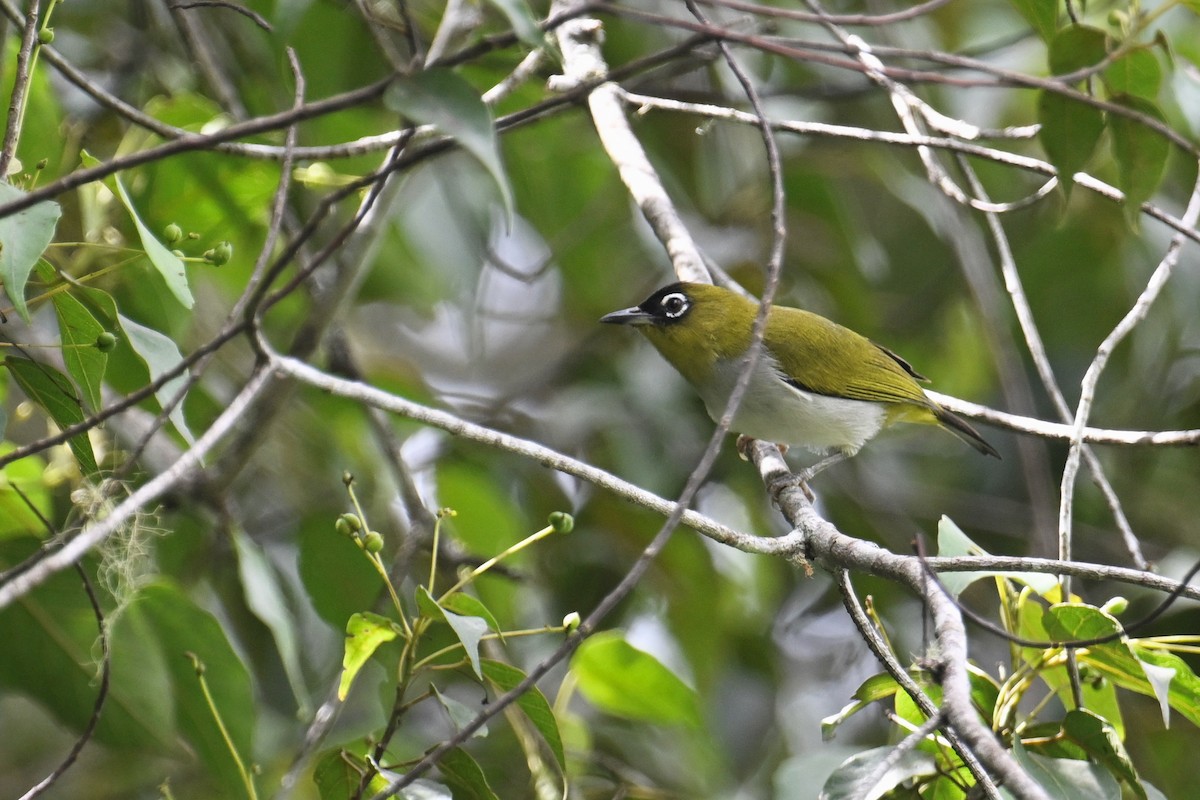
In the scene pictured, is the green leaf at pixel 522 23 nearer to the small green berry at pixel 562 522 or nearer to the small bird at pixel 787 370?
the small green berry at pixel 562 522

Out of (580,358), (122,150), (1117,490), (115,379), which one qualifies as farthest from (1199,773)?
(122,150)

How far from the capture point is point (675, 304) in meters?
3.96

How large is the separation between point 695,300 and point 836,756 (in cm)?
168

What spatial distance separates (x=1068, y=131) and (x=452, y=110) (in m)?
1.87

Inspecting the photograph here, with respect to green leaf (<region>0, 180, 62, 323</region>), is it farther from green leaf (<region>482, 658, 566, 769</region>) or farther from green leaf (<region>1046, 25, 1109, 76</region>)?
green leaf (<region>1046, 25, 1109, 76</region>)

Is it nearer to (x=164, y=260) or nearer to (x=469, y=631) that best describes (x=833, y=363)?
(x=469, y=631)

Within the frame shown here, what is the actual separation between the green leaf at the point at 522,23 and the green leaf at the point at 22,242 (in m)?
0.82

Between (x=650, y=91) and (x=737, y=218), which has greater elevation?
(x=650, y=91)

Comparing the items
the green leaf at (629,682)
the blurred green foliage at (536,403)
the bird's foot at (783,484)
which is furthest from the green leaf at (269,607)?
the bird's foot at (783,484)

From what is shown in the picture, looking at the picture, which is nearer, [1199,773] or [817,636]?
[1199,773]

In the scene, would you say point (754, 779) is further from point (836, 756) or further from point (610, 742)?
point (836, 756)

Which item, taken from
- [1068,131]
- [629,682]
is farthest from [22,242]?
[1068,131]

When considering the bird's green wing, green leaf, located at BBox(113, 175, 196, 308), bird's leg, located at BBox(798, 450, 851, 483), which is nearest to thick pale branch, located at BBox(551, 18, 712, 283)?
the bird's green wing

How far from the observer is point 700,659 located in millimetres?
4648
